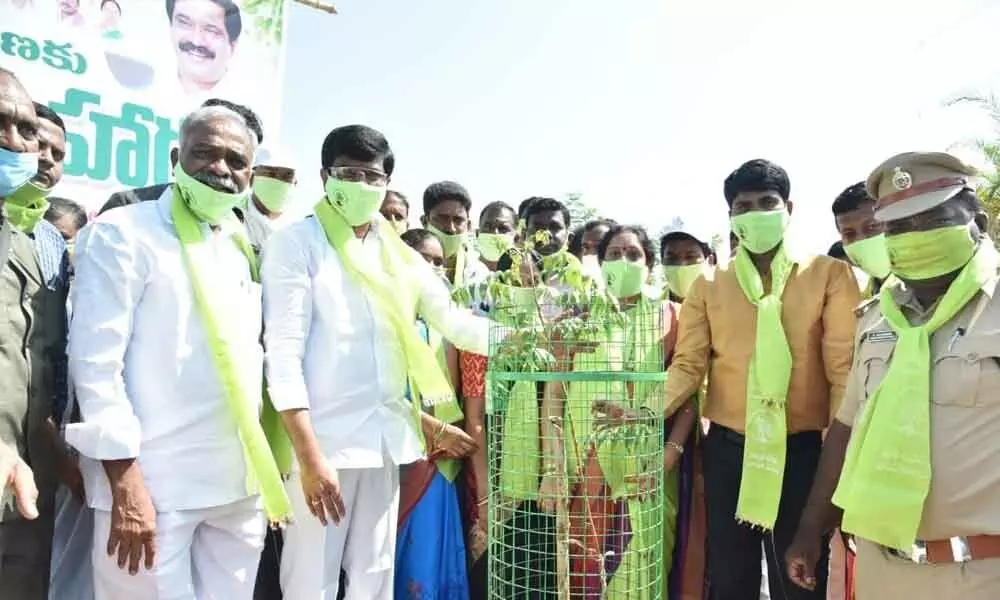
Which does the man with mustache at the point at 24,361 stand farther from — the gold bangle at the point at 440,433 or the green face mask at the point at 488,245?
the green face mask at the point at 488,245

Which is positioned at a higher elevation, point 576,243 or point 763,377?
point 576,243

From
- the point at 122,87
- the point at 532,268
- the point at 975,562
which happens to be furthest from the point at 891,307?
the point at 122,87

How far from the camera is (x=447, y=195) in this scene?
200 inches

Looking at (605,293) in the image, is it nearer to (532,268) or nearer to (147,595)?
(532,268)

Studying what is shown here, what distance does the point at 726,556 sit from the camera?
3.51 metres

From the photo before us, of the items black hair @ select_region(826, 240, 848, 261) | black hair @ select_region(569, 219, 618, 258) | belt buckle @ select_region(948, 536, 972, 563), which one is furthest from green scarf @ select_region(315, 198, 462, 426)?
black hair @ select_region(826, 240, 848, 261)

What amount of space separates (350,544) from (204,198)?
56.5 inches

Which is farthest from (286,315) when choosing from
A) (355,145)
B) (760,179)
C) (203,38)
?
(203,38)

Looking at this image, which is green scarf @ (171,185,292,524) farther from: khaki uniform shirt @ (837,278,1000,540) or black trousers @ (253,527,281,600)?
khaki uniform shirt @ (837,278,1000,540)

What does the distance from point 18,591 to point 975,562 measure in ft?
9.84

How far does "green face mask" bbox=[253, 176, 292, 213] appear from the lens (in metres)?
4.41

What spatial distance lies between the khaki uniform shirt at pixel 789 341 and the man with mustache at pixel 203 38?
14.9 feet

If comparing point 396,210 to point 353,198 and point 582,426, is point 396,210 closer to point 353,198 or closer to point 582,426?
point 353,198

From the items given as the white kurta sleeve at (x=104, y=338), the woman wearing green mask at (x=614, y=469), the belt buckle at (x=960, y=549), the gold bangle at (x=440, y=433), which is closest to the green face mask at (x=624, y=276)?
the woman wearing green mask at (x=614, y=469)
